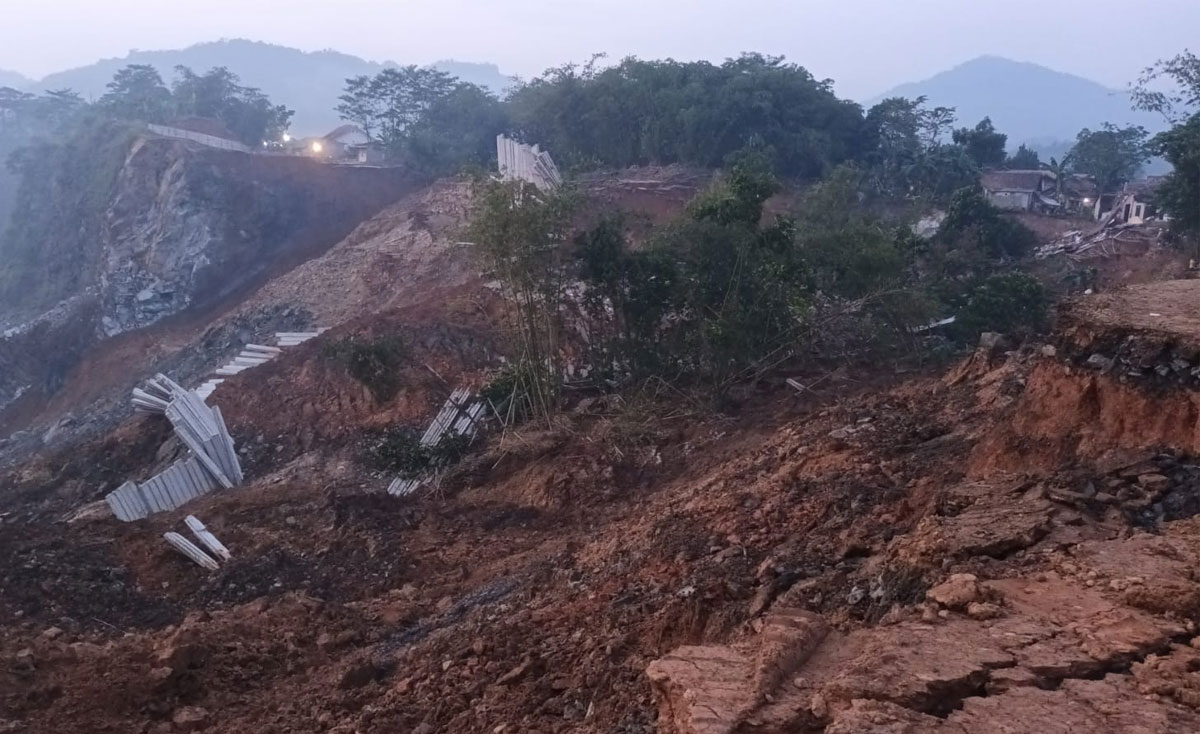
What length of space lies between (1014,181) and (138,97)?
101 ft

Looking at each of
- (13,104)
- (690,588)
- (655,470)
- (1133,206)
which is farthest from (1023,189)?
(13,104)

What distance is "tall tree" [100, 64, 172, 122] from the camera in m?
31.8

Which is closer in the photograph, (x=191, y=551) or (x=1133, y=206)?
(x=191, y=551)

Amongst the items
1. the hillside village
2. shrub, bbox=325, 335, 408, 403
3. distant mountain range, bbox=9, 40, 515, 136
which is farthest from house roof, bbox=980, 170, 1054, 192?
distant mountain range, bbox=9, 40, 515, 136

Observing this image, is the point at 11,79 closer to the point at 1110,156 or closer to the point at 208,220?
the point at 208,220

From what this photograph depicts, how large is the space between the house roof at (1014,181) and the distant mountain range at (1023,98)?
377 feet

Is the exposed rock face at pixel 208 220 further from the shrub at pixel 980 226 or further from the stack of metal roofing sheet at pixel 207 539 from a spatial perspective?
the stack of metal roofing sheet at pixel 207 539

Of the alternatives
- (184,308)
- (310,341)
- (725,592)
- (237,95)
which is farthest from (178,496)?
(237,95)

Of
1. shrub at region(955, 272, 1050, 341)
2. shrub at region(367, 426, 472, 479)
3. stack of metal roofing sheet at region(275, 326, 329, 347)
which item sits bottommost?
stack of metal roofing sheet at region(275, 326, 329, 347)

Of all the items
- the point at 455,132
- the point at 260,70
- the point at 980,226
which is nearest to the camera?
the point at 980,226

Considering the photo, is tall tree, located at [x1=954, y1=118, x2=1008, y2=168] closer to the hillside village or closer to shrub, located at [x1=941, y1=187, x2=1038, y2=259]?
the hillside village

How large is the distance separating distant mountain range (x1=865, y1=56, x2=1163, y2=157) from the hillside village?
419 ft

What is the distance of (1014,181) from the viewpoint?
25016 mm

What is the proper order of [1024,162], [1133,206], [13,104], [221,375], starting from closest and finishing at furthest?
[221,375]
[1133,206]
[1024,162]
[13,104]
